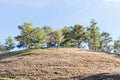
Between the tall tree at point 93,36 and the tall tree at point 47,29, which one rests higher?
the tall tree at point 47,29

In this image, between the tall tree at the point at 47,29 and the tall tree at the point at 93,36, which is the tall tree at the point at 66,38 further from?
the tall tree at the point at 47,29

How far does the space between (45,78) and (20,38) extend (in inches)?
1813

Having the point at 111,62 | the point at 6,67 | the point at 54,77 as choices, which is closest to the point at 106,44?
A: the point at 111,62

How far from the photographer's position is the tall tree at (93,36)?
102875mm

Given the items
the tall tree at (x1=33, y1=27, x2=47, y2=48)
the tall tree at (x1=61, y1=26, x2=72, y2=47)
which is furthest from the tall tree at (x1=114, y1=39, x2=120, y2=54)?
the tall tree at (x1=33, y1=27, x2=47, y2=48)

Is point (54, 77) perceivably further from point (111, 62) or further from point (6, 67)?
point (111, 62)

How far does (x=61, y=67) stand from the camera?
175ft

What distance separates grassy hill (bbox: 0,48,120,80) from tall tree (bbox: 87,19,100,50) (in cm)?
3482

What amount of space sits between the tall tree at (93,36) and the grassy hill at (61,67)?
34.8 metres

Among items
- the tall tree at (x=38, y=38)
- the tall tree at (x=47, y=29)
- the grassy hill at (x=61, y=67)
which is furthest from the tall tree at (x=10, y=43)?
the grassy hill at (x=61, y=67)

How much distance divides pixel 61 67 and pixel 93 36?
1998 inches

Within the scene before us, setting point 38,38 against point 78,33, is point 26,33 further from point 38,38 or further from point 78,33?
point 78,33

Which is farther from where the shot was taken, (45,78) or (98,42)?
(98,42)

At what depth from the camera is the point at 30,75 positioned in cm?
4841
